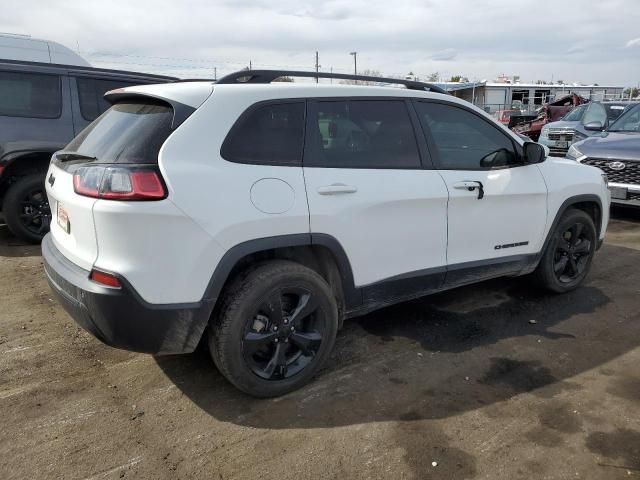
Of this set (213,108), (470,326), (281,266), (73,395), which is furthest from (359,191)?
(73,395)

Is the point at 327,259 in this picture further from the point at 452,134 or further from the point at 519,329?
the point at 519,329

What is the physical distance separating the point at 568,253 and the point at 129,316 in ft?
12.3

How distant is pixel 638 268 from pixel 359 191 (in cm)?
395

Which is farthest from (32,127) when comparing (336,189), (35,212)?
(336,189)

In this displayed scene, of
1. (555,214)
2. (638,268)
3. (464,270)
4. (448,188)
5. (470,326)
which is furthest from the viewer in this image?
(638,268)

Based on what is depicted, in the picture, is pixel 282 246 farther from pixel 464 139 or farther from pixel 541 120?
pixel 541 120

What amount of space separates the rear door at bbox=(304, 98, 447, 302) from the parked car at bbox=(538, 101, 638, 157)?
824cm

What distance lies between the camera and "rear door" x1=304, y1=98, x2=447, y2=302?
304cm

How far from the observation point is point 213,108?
2.75 metres

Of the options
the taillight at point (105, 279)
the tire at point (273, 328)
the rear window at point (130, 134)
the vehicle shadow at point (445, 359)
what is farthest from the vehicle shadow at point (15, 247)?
the tire at point (273, 328)

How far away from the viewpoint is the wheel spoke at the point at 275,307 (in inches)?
113

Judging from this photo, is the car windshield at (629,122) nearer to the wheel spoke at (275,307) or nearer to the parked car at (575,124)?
the parked car at (575,124)

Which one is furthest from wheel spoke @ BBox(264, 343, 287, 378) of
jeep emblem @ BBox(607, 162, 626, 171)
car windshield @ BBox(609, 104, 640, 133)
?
car windshield @ BBox(609, 104, 640, 133)

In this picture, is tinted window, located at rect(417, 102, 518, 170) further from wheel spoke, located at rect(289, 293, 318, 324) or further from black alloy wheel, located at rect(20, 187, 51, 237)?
black alloy wheel, located at rect(20, 187, 51, 237)
